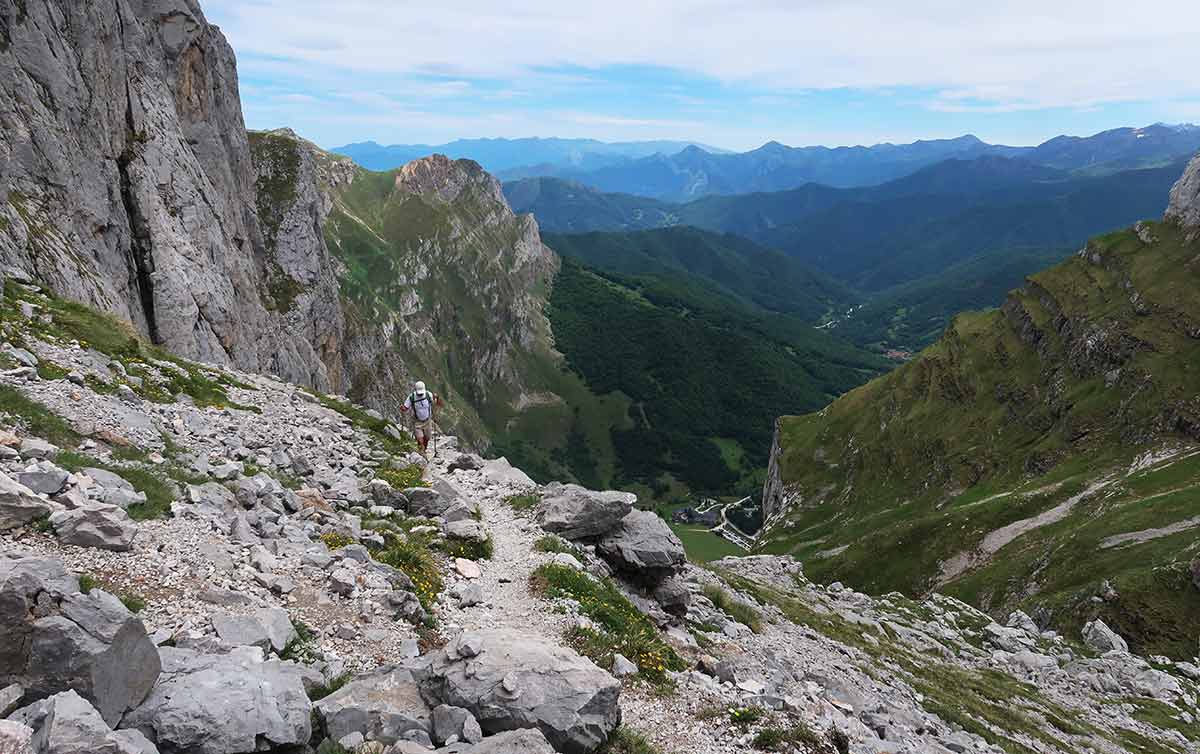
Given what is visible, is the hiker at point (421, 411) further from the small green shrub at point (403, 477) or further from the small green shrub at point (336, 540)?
the small green shrub at point (336, 540)

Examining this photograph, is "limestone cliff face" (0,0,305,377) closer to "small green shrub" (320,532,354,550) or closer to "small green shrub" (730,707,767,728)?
"small green shrub" (320,532,354,550)

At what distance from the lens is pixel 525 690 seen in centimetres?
1245

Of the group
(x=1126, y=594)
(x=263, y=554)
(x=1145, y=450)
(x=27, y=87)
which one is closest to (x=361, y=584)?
(x=263, y=554)

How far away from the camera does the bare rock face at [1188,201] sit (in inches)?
5710

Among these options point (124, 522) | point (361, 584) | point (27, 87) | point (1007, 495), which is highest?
point (27, 87)

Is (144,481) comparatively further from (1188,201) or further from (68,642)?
(1188,201)

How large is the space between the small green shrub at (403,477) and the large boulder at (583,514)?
5003mm

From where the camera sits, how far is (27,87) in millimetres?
44188

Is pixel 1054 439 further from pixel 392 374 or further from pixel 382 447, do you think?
pixel 392 374

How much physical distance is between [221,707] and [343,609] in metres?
5.33

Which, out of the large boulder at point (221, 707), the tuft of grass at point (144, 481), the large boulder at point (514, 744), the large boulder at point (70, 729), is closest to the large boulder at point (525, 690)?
the large boulder at point (514, 744)

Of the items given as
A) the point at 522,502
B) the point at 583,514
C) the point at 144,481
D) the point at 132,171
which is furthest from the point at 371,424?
the point at 132,171

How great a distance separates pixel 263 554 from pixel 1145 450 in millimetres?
132293

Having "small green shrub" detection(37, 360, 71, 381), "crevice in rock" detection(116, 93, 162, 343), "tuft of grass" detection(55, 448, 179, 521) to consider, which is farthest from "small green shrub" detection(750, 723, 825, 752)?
"crevice in rock" detection(116, 93, 162, 343)
